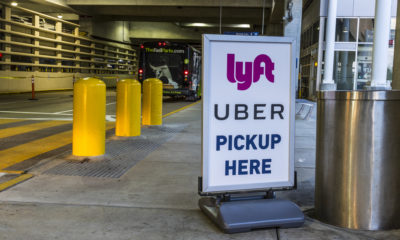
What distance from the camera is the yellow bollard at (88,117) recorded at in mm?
6039

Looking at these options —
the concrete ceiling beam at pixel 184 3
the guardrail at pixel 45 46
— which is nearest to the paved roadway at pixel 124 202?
the guardrail at pixel 45 46

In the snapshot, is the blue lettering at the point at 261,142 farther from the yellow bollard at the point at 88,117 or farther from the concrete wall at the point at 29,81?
the concrete wall at the point at 29,81

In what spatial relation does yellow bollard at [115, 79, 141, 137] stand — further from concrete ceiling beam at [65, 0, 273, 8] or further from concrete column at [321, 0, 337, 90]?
concrete ceiling beam at [65, 0, 273, 8]

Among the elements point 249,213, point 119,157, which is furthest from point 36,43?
point 249,213

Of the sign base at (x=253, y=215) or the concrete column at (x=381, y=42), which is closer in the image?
the sign base at (x=253, y=215)

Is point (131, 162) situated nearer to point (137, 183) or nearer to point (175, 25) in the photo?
point (137, 183)

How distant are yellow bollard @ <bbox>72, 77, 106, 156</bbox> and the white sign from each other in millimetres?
2866

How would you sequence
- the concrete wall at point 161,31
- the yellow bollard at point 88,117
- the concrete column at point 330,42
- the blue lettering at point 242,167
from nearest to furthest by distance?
the blue lettering at point 242,167, the yellow bollard at point 88,117, the concrete column at point 330,42, the concrete wall at point 161,31

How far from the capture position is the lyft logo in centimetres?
374

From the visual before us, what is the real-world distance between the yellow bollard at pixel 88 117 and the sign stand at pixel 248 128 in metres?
2.78

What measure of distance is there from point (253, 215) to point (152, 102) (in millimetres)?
6801

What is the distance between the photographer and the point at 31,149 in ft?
23.0

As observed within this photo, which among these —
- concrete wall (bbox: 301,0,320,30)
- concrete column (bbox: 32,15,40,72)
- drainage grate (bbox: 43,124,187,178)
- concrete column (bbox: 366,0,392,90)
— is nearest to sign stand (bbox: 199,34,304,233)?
drainage grate (bbox: 43,124,187,178)

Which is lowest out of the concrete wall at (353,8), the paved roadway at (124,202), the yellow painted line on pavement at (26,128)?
the paved roadway at (124,202)
